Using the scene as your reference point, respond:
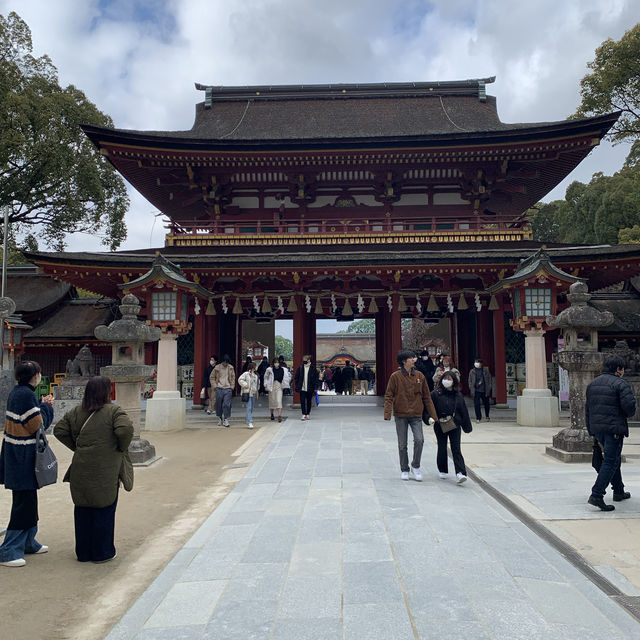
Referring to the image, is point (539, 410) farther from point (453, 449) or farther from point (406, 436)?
point (406, 436)

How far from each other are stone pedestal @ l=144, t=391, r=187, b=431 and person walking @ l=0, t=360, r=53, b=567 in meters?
8.01

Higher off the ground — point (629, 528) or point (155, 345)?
point (155, 345)

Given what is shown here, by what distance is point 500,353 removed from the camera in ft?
50.2

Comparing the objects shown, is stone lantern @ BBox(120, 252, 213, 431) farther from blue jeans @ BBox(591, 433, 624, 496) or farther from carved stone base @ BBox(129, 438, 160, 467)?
blue jeans @ BBox(591, 433, 624, 496)

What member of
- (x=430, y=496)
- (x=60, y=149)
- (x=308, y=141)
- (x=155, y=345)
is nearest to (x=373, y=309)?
(x=308, y=141)

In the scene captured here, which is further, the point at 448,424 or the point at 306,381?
the point at 306,381

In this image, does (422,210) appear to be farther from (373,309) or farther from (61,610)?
(61,610)

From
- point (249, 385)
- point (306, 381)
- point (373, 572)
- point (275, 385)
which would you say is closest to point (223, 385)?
point (249, 385)

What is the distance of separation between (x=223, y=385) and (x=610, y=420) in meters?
9.05

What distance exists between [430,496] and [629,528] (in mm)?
2114

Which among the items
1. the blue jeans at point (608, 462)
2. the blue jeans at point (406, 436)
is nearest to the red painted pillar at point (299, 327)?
the blue jeans at point (406, 436)

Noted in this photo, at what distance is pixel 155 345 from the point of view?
18781 millimetres

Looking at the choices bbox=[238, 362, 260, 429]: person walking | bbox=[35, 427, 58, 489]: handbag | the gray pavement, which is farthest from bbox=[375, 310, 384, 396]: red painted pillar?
bbox=[35, 427, 58, 489]: handbag

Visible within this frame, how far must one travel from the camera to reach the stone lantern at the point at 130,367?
330 inches
